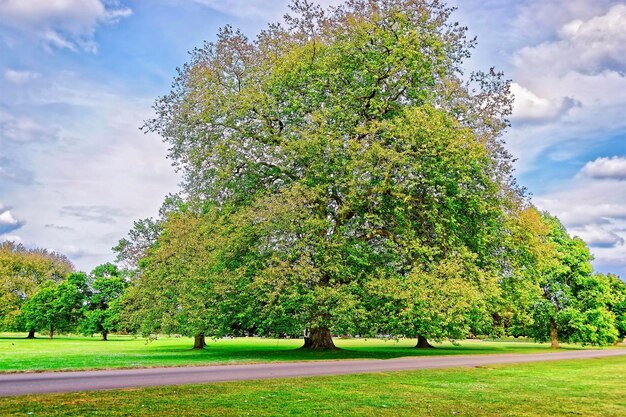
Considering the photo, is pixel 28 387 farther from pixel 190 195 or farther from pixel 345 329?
pixel 190 195

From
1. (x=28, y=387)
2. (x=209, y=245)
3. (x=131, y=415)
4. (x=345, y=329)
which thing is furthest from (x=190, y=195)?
(x=131, y=415)

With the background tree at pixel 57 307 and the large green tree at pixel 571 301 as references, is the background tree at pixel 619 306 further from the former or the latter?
the background tree at pixel 57 307

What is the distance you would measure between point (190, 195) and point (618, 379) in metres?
23.9

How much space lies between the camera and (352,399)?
12516 millimetres

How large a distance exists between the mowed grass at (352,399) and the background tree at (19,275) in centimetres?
7270

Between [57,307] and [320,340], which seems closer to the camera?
[320,340]

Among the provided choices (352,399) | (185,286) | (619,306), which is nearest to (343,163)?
(185,286)

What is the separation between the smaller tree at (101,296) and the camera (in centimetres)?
7269

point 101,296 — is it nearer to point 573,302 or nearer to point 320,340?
point 320,340

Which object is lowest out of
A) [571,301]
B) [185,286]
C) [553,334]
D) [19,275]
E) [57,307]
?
[553,334]

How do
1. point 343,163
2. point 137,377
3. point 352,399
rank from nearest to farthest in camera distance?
1. point 352,399
2. point 137,377
3. point 343,163

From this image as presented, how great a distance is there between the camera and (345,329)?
27.2 m

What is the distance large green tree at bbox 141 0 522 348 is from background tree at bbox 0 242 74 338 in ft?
180

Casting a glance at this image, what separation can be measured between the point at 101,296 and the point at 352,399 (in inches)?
2756
